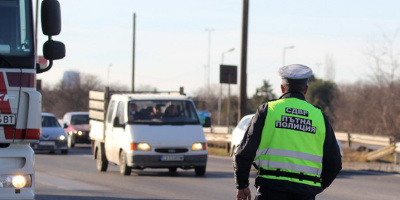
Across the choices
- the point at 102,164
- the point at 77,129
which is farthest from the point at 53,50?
the point at 77,129

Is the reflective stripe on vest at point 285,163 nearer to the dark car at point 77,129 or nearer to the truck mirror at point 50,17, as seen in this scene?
the truck mirror at point 50,17

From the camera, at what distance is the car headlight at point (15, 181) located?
739 cm

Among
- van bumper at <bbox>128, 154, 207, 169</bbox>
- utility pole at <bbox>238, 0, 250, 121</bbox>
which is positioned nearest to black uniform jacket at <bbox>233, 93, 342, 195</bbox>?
van bumper at <bbox>128, 154, 207, 169</bbox>

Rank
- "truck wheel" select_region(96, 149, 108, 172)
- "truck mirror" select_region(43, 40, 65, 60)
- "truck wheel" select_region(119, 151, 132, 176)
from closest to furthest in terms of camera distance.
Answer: "truck mirror" select_region(43, 40, 65, 60), "truck wheel" select_region(119, 151, 132, 176), "truck wheel" select_region(96, 149, 108, 172)

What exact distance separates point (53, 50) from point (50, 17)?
13.8 inches

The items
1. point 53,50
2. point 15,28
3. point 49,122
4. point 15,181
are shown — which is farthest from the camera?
point 49,122

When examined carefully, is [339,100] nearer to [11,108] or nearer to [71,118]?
[71,118]

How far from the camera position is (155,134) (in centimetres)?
1767

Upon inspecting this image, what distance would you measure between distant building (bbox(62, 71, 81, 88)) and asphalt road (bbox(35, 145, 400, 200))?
72.8 m

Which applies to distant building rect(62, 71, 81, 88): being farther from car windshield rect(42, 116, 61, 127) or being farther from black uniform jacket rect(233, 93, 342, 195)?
black uniform jacket rect(233, 93, 342, 195)

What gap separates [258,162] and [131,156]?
1187 centimetres

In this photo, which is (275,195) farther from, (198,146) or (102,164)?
(102,164)

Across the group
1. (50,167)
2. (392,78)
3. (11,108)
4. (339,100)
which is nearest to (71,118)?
(50,167)

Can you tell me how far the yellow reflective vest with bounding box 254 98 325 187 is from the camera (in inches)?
222
